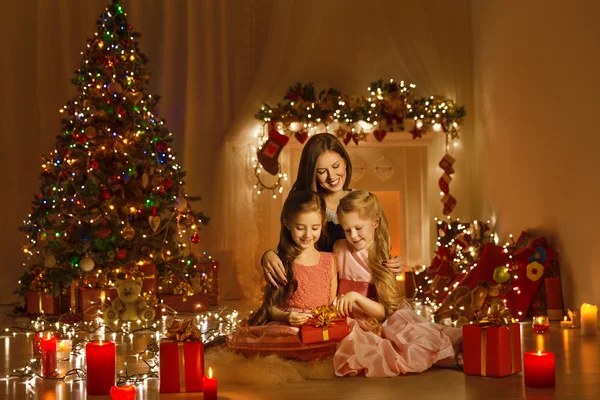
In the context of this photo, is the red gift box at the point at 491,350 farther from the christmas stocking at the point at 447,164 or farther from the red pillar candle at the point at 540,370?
the christmas stocking at the point at 447,164

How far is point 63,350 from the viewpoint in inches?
175

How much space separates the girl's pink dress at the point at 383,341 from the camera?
3.86 meters

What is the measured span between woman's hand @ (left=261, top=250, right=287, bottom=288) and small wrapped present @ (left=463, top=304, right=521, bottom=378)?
92 centimetres

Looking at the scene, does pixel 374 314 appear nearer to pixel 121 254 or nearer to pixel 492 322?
pixel 492 322

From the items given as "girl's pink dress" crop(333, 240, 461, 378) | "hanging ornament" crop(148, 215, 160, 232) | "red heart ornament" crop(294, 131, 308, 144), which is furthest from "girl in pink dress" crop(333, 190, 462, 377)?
"red heart ornament" crop(294, 131, 308, 144)

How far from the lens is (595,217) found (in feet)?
17.2

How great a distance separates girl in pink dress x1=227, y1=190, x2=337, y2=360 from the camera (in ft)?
13.1

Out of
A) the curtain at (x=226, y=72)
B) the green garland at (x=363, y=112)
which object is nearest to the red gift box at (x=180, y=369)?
the curtain at (x=226, y=72)

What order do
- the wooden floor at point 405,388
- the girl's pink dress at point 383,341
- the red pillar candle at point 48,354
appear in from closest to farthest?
the wooden floor at point 405,388, the girl's pink dress at point 383,341, the red pillar candle at point 48,354

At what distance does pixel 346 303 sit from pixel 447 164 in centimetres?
416

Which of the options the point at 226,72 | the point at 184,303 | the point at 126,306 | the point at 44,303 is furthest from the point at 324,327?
the point at 226,72

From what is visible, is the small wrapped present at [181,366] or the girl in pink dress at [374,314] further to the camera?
the girl in pink dress at [374,314]

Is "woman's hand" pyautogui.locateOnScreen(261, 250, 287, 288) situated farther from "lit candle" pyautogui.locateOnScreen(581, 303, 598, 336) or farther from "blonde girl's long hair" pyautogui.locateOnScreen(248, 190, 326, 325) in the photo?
"lit candle" pyautogui.locateOnScreen(581, 303, 598, 336)

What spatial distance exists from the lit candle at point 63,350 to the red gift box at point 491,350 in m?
2.10
